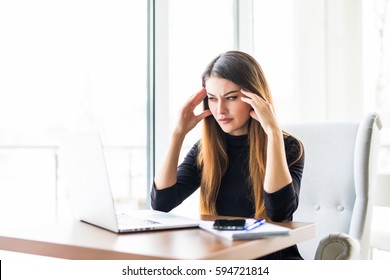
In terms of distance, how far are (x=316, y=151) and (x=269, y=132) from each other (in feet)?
1.75

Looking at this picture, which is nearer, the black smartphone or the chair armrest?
the black smartphone

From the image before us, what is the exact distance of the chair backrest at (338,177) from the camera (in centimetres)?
179

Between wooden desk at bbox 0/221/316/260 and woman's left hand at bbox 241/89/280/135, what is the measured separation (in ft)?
1.05

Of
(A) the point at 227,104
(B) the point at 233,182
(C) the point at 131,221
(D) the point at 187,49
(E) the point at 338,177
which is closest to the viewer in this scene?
(C) the point at 131,221

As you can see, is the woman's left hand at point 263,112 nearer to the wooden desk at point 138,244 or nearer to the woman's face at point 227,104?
the woman's face at point 227,104

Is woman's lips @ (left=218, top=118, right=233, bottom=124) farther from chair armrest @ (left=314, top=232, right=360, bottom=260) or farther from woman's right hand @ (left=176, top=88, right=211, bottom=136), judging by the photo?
chair armrest @ (left=314, top=232, right=360, bottom=260)

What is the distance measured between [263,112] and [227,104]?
15 centimetres

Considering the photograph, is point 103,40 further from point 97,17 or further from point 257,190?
point 257,190

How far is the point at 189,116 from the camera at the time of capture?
175 cm

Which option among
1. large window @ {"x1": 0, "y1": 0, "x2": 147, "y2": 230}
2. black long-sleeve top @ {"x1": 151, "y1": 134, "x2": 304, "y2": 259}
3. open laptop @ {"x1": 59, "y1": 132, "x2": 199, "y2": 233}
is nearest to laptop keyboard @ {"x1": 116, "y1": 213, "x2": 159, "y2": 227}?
open laptop @ {"x1": 59, "y1": 132, "x2": 199, "y2": 233}

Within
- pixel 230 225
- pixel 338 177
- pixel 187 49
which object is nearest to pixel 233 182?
pixel 338 177

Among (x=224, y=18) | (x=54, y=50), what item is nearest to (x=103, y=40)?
(x=54, y=50)

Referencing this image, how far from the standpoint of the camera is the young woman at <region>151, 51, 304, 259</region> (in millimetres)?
1629

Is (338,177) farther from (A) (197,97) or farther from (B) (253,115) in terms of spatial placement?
(A) (197,97)
